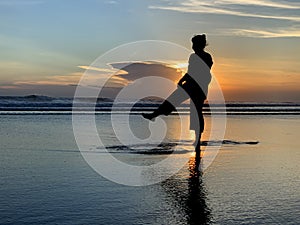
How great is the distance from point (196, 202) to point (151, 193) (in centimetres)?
71

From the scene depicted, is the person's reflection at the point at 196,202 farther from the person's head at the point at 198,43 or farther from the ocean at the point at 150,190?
the person's head at the point at 198,43

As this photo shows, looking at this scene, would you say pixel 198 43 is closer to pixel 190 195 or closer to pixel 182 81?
pixel 182 81

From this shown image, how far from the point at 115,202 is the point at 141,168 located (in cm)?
257

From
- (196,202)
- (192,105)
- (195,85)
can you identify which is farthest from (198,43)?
(196,202)

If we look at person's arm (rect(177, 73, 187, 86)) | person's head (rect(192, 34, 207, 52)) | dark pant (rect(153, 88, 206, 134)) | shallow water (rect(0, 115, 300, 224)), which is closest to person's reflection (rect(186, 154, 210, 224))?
shallow water (rect(0, 115, 300, 224))

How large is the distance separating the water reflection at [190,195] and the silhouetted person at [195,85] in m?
1.09

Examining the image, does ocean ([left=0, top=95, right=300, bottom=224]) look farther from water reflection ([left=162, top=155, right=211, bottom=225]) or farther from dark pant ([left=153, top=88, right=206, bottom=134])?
dark pant ([left=153, top=88, right=206, bottom=134])

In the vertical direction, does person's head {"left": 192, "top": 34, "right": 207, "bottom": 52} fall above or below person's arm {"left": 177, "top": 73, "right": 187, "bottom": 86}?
above

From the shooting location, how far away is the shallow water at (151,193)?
179 inches

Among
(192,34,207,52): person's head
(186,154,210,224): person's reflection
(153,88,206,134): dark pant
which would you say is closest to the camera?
(186,154,210,224): person's reflection

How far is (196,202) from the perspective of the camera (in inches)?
206

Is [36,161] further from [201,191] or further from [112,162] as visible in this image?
[201,191]

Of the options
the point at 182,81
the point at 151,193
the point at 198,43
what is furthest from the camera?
the point at 198,43

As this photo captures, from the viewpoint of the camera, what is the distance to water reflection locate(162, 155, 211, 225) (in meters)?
4.60
